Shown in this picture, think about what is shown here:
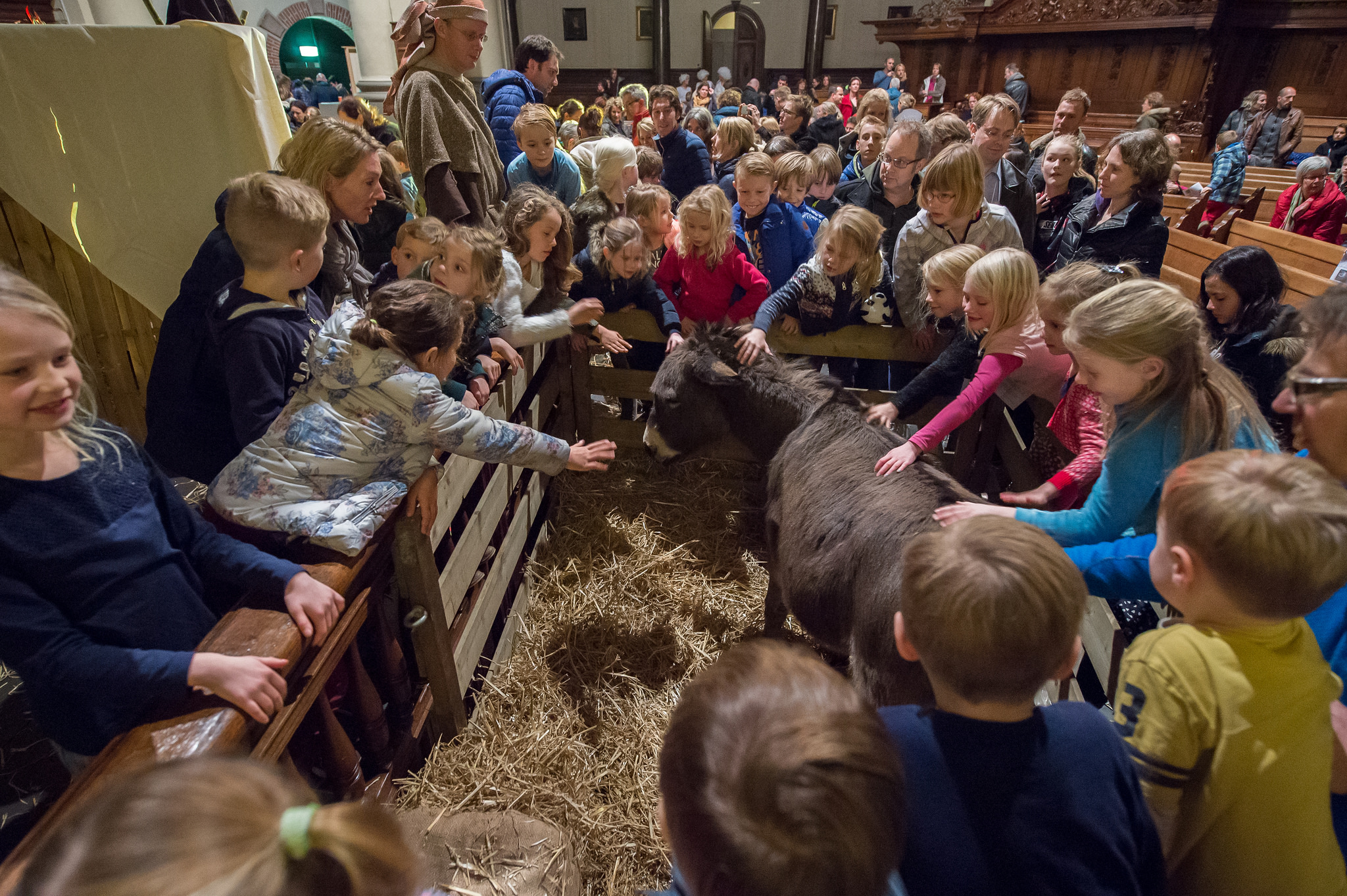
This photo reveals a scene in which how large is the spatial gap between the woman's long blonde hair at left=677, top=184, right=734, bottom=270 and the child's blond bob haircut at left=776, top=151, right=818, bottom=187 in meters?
0.98

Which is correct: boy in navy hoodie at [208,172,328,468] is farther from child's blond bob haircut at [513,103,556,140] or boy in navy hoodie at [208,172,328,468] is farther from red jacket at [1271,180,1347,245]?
red jacket at [1271,180,1347,245]

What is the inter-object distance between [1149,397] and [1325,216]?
743cm

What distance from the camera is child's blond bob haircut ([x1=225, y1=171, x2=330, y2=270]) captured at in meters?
1.72

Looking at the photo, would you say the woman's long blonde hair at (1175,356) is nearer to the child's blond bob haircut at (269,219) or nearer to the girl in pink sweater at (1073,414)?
the girl in pink sweater at (1073,414)

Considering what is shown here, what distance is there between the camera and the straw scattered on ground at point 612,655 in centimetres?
217

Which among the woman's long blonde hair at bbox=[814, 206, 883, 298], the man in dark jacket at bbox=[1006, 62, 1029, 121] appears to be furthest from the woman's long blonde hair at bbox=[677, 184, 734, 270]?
the man in dark jacket at bbox=[1006, 62, 1029, 121]

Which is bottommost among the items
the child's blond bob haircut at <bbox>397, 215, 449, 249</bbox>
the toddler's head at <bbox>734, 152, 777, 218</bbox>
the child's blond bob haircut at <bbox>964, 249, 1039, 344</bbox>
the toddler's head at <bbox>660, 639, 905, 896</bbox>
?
the toddler's head at <bbox>660, 639, 905, 896</bbox>

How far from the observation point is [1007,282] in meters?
2.46

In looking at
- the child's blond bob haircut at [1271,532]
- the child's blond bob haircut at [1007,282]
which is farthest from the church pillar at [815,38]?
the child's blond bob haircut at [1271,532]

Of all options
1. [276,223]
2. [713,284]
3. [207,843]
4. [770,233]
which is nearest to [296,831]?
[207,843]

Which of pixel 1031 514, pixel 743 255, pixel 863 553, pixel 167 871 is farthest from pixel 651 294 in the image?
pixel 167 871

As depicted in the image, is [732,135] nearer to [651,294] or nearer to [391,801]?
[651,294]

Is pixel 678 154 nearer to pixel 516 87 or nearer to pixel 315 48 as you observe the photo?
pixel 516 87

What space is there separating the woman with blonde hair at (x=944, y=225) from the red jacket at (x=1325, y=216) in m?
5.49
